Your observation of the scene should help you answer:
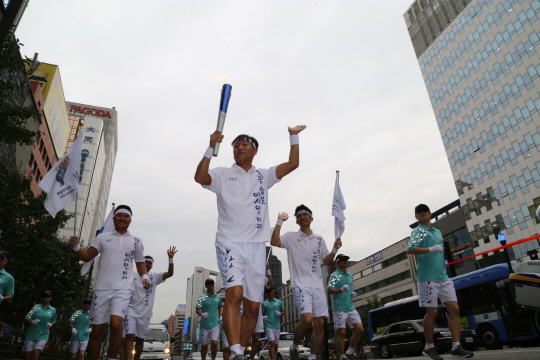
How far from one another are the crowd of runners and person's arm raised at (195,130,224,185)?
1cm

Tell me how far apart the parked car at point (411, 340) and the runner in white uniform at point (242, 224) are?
13439 millimetres

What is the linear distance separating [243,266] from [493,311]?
1475 centimetres

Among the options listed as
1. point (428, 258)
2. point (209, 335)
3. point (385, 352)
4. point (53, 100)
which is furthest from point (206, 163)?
point (53, 100)

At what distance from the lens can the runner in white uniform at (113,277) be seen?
222 inches

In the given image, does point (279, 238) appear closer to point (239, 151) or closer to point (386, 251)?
point (239, 151)

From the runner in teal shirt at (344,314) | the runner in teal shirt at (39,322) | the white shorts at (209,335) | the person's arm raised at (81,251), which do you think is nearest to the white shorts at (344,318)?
the runner in teal shirt at (344,314)

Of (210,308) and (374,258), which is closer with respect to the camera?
(210,308)

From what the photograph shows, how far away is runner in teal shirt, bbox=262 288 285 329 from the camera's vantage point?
10.8 m

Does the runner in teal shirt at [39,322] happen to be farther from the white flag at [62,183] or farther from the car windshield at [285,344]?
the car windshield at [285,344]

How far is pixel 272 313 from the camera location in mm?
10906

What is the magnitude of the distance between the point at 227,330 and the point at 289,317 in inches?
4562

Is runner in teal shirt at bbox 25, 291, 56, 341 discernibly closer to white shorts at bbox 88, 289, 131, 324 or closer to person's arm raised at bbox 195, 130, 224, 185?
white shorts at bbox 88, 289, 131, 324

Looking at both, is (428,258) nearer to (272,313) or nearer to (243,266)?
(243,266)

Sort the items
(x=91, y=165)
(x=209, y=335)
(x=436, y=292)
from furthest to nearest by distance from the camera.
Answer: (x=91, y=165) < (x=209, y=335) < (x=436, y=292)
